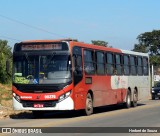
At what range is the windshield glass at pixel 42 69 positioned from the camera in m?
18.5

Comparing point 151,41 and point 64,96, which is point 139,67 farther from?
point 151,41

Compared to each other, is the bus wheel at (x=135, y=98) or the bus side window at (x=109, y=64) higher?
the bus side window at (x=109, y=64)

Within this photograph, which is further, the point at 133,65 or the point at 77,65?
the point at 133,65

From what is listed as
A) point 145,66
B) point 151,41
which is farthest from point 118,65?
point 151,41

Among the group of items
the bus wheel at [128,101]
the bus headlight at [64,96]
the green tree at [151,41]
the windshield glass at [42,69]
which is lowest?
the bus wheel at [128,101]

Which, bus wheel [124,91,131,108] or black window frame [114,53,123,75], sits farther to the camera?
bus wheel [124,91,131,108]

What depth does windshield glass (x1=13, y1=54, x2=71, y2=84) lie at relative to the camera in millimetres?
18500

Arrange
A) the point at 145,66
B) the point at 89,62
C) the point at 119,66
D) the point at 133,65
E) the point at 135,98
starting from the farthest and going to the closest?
1. the point at 145,66
2. the point at 135,98
3. the point at 133,65
4. the point at 119,66
5. the point at 89,62

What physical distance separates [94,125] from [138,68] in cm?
1255

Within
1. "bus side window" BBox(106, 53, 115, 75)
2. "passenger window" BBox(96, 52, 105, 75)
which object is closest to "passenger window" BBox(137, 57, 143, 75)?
"bus side window" BBox(106, 53, 115, 75)

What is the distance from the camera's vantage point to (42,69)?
18625 millimetres

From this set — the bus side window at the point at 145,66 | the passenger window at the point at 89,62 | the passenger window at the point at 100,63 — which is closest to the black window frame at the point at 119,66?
the passenger window at the point at 100,63

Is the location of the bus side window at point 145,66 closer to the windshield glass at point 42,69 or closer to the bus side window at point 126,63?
the bus side window at point 126,63

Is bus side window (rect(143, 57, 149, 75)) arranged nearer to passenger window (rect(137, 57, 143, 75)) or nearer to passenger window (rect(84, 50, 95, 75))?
passenger window (rect(137, 57, 143, 75))
